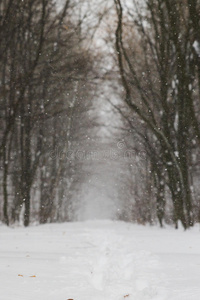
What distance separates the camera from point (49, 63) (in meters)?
7.71

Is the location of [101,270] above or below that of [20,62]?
below

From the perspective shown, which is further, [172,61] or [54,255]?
[172,61]

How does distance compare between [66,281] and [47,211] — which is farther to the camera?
[47,211]

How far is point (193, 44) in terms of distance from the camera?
20.5ft

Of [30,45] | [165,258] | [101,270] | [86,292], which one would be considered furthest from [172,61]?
[86,292]

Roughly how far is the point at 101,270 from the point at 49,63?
18.2ft

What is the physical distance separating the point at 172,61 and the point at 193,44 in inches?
71.9

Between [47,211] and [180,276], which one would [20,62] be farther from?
[180,276]

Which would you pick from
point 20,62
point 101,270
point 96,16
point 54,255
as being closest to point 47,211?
point 20,62

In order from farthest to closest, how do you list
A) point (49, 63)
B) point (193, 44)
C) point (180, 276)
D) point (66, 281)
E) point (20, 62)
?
point (20, 62), point (49, 63), point (193, 44), point (180, 276), point (66, 281)

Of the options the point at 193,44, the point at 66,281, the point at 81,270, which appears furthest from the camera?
the point at 193,44

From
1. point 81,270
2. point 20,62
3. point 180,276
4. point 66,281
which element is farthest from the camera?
point 20,62

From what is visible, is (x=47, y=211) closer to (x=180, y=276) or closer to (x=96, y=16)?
(x=96, y=16)

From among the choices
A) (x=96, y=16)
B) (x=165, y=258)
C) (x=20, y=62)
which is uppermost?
(x=96, y=16)
